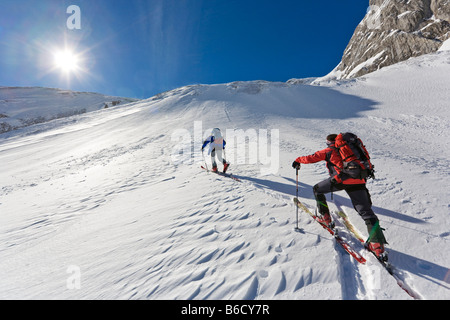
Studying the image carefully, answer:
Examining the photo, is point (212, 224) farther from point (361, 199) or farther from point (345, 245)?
point (361, 199)

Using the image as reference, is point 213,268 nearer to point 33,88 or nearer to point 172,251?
point 172,251

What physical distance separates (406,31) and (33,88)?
15175 centimetres

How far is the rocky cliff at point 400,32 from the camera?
46781mm

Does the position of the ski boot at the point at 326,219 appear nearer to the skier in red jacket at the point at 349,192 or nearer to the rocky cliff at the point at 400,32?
the skier in red jacket at the point at 349,192

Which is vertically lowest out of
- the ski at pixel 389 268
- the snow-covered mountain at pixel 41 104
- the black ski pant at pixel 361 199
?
the ski at pixel 389 268

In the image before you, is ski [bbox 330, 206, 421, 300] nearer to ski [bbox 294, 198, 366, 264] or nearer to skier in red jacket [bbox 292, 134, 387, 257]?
skier in red jacket [bbox 292, 134, 387, 257]

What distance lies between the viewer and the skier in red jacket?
9.83 feet

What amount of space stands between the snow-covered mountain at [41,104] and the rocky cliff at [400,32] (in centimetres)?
7833

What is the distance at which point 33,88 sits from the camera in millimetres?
90938

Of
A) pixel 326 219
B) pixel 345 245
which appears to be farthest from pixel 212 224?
pixel 345 245

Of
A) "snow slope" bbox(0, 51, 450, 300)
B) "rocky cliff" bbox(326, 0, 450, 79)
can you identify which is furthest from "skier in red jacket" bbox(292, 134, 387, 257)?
"rocky cliff" bbox(326, 0, 450, 79)

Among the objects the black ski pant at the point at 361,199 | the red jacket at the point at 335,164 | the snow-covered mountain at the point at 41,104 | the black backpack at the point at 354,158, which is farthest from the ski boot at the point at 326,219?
the snow-covered mountain at the point at 41,104

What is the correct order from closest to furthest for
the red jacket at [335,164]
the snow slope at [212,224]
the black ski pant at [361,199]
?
the snow slope at [212,224] < the black ski pant at [361,199] < the red jacket at [335,164]

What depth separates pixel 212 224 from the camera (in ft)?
14.3
